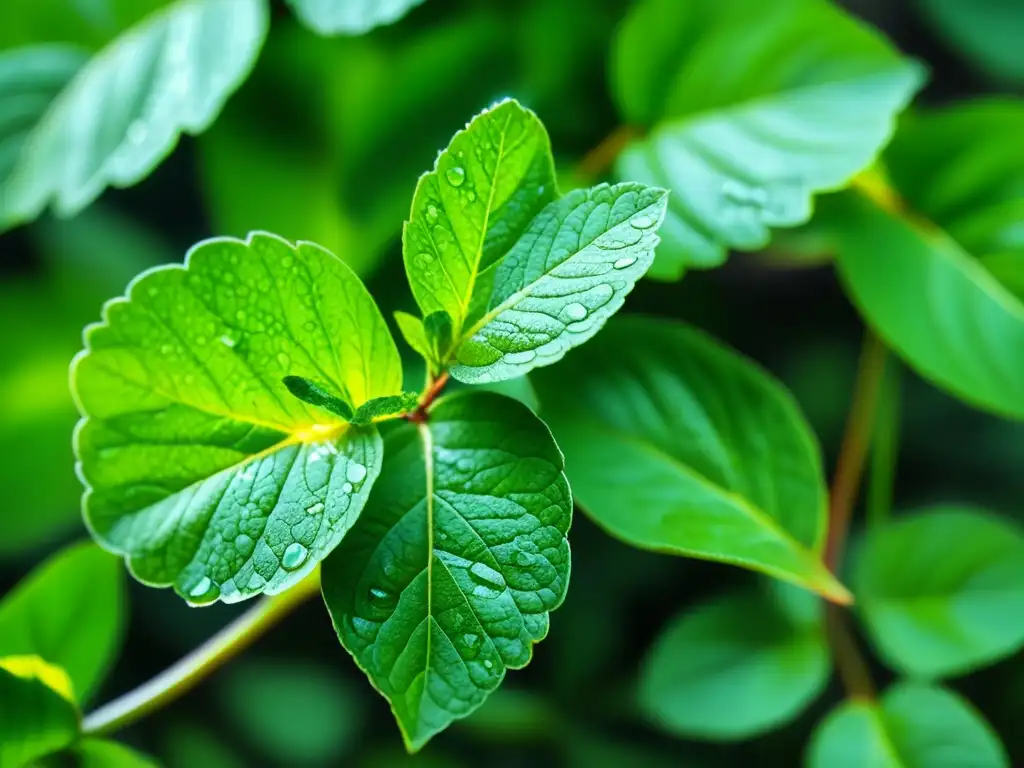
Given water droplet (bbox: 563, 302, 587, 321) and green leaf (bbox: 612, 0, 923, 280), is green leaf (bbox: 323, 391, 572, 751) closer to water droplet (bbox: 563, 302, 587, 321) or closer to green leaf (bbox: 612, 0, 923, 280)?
water droplet (bbox: 563, 302, 587, 321)

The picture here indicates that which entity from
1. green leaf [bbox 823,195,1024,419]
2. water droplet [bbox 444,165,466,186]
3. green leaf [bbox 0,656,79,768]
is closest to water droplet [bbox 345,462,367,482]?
water droplet [bbox 444,165,466,186]

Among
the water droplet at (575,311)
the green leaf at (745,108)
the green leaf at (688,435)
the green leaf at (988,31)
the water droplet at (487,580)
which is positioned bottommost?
the green leaf at (988,31)

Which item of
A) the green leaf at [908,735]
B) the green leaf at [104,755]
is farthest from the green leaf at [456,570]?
the green leaf at [908,735]

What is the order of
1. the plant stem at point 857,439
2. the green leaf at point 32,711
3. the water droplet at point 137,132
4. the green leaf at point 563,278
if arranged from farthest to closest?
the plant stem at point 857,439 → the water droplet at point 137,132 → the green leaf at point 32,711 → the green leaf at point 563,278

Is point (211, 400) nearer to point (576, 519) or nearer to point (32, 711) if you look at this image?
point (32, 711)

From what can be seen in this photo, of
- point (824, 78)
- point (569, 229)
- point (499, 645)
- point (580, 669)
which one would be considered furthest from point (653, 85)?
point (580, 669)

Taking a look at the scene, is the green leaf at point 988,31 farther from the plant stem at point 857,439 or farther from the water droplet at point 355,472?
the water droplet at point 355,472
